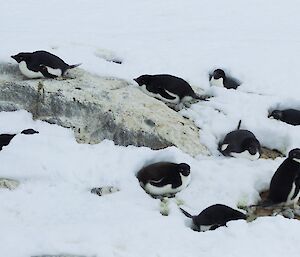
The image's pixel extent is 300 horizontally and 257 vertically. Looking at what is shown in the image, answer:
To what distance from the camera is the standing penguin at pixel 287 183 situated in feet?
16.1

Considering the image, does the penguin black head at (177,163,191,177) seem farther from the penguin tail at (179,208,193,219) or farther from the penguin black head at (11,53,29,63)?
the penguin black head at (11,53,29,63)

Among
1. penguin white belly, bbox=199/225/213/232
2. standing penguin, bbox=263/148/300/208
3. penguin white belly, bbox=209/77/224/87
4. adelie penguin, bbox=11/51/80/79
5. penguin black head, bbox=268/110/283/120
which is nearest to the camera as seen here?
penguin white belly, bbox=199/225/213/232

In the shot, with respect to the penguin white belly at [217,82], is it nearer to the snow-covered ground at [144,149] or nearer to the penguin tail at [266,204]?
the snow-covered ground at [144,149]

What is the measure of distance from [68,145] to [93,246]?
166cm

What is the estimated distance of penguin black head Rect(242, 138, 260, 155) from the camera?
17.9ft

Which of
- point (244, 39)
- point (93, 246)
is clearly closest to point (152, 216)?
point (93, 246)

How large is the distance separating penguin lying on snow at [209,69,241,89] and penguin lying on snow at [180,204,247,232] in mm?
2741

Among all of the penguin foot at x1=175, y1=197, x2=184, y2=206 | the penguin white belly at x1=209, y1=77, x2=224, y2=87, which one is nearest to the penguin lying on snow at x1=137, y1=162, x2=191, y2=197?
the penguin foot at x1=175, y1=197, x2=184, y2=206

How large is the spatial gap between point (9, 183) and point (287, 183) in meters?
2.09

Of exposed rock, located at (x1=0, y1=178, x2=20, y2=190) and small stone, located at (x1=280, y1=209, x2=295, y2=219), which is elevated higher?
exposed rock, located at (x1=0, y1=178, x2=20, y2=190)

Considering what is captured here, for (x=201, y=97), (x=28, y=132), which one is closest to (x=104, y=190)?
(x=28, y=132)

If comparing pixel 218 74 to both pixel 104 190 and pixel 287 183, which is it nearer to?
pixel 287 183

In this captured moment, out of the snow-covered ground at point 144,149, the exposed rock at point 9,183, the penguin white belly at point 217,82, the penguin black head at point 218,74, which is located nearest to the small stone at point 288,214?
the snow-covered ground at point 144,149

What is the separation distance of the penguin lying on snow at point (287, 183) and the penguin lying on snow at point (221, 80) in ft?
6.88
